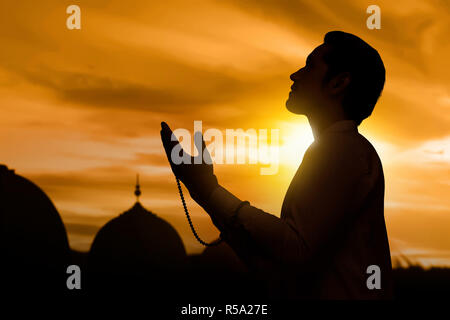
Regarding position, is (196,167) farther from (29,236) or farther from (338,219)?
(29,236)

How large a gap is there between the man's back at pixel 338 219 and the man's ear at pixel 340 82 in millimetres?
238

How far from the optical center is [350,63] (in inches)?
142

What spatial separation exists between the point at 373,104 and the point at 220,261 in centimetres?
4579

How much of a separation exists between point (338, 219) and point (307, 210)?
0.17 metres

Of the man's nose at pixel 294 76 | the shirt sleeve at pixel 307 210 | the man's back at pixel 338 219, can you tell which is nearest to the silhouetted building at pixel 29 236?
the man's nose at pixel 294 76

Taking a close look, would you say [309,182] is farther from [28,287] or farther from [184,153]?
[28,287]

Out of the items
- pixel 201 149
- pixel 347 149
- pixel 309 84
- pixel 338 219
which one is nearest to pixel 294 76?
pixel 309 84

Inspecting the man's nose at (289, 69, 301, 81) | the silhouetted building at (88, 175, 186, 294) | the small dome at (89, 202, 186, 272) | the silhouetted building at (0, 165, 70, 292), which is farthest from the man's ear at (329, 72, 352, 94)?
the small dome at (89, 202, 186, 272)

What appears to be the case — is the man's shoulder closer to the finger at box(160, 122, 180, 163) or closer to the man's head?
the man's head

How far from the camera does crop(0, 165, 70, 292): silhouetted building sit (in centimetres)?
3728

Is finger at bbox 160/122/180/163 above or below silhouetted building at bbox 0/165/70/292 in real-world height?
above

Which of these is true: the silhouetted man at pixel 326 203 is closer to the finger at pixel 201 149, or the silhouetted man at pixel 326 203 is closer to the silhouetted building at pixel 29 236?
the finger at pixel 201 149

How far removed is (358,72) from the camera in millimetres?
3592
